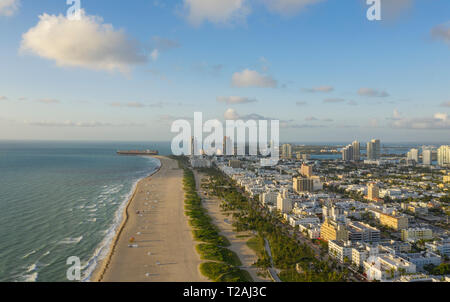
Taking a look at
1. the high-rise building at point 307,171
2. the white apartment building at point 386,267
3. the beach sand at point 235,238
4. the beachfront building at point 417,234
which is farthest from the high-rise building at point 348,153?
the white apartment building at point 386,267

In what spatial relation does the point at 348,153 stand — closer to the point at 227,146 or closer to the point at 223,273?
the point at 227,146

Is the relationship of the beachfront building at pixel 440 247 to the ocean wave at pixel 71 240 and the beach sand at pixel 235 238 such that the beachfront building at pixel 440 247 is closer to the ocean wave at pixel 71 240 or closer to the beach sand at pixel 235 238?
the beach sand at pixel 235 238

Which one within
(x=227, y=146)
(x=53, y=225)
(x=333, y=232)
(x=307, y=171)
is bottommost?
(x=333, y=232)

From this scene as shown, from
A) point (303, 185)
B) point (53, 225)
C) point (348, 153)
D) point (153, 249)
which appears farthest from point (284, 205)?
point (348, 153)

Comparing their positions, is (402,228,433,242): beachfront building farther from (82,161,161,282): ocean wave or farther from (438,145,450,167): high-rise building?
(438,145,450,167): high-rise building

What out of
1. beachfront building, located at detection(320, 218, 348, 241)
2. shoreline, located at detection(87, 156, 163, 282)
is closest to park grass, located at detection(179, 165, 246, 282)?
shoreline, located at detection(87, 156, 163, 282)

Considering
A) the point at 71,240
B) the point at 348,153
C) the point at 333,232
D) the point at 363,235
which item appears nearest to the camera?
the point at 71,240

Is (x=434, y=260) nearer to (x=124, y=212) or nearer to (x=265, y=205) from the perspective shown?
(x=265, y=205)
